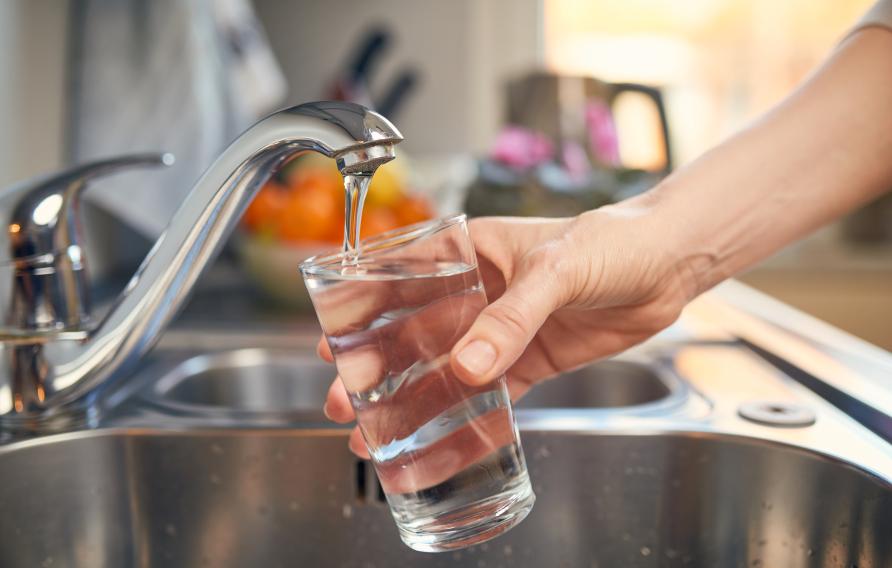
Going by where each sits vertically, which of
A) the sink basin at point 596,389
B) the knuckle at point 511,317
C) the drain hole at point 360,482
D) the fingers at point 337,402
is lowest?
the sink basin at point 596,389

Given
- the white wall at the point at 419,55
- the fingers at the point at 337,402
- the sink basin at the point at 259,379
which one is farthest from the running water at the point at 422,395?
the white wall at the point at 419,55

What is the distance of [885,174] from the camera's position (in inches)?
26.9

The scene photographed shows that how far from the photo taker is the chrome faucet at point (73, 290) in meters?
0.57

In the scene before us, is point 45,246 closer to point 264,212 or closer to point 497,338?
point 497,338

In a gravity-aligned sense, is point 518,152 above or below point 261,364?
above

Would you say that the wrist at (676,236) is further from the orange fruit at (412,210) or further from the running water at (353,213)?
the orange fruit at (412,210)

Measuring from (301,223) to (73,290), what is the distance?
19.9 inches

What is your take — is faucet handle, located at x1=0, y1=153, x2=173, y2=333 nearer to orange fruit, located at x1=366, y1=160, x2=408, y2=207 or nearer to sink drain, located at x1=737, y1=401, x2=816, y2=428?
sink drain, located at x1=737, y1=401, x2=816, y2=428

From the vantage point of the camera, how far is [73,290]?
2.13 ft

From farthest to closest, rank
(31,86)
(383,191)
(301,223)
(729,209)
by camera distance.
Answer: (383,191) → (301,223) → (31,86) → (729,209)

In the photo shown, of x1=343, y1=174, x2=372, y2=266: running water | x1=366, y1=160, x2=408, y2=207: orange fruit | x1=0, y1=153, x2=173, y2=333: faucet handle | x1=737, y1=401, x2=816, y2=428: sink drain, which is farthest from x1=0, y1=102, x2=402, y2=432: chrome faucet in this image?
x1=366, y1=160, x2=408, y2=207: orange fruit

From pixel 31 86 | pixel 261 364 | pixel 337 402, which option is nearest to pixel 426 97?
pixel 31 86

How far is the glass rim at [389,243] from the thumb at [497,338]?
5cm

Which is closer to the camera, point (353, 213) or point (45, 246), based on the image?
point (353, 213)
